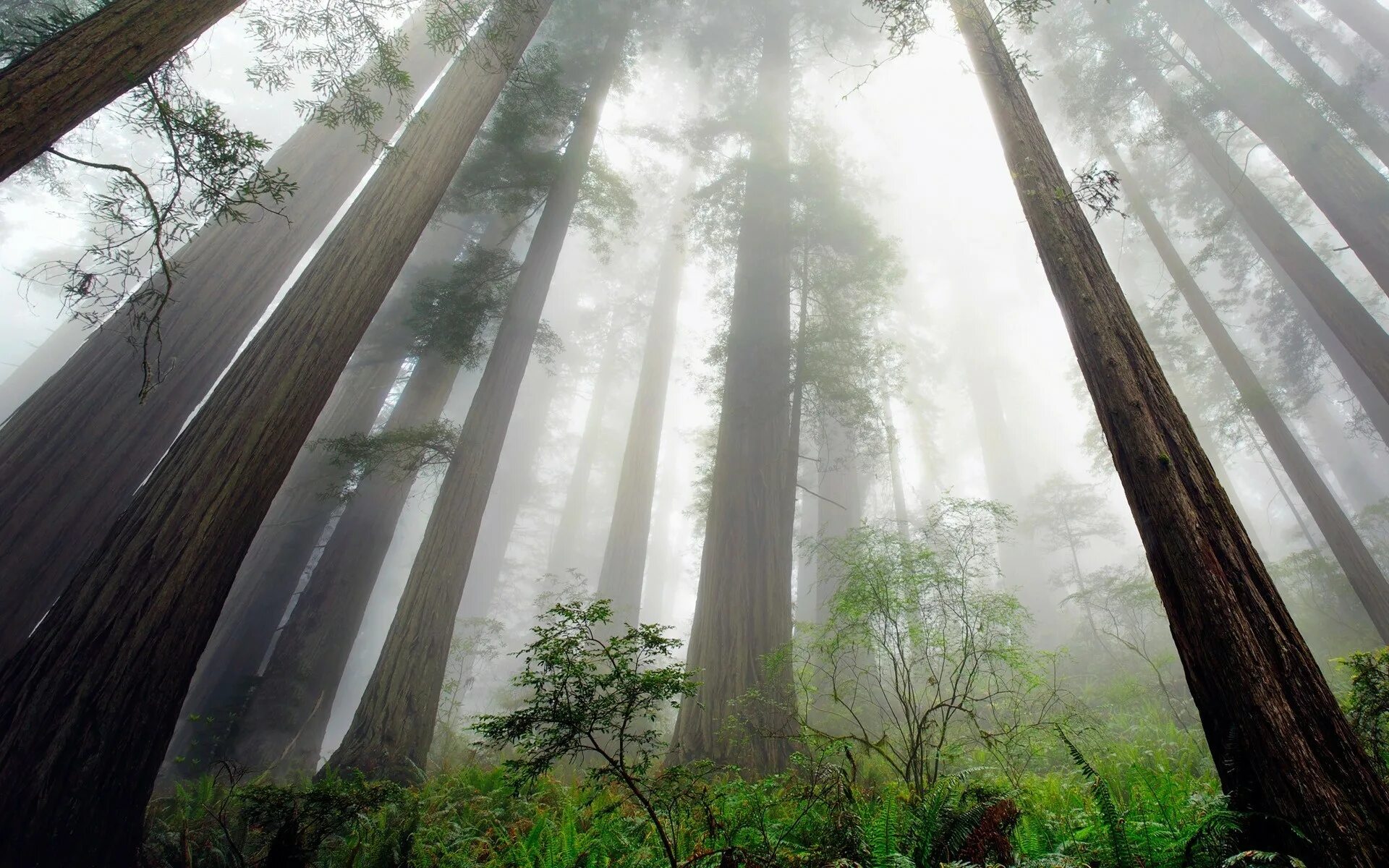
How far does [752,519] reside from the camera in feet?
21.7

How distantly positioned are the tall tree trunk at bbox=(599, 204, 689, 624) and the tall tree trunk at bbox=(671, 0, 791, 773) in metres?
2.51

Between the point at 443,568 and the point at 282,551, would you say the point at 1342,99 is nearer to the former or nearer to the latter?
the point at 443,568

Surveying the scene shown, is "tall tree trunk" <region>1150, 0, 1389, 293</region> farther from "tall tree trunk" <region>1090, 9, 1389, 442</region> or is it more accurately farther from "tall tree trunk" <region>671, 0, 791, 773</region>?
"tall tree trunk" <region>671, 0, 791, 773</region>

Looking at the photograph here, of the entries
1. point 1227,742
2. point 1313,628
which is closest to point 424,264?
point 1227,742

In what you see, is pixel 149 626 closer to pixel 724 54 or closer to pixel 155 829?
pixel 155 829

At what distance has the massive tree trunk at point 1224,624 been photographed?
5.28 ft

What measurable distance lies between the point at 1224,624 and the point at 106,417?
890 centimetres

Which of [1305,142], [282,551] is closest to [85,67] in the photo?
[282,551]

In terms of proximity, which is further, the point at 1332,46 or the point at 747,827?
the point at 1332,46

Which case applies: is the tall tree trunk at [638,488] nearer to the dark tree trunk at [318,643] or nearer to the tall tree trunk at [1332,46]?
the dark tree trunk at [318,643]

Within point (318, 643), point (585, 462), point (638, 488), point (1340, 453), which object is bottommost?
point (318, 643)

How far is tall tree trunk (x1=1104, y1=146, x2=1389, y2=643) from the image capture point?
7676mm

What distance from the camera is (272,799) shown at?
264 centimetres

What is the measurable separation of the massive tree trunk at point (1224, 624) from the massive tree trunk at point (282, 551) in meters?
7.73
